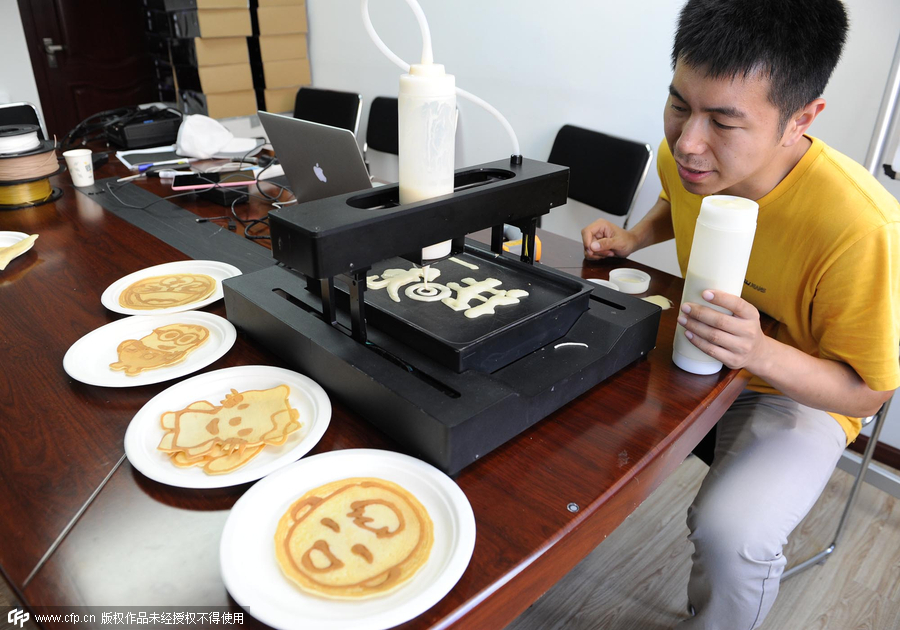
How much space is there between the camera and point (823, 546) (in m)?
1.61

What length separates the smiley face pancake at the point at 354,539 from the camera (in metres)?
0.56

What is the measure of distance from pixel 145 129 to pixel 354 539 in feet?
7.39

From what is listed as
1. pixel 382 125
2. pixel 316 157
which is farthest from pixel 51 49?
pixel 316 157

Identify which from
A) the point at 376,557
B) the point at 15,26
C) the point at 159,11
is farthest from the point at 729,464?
the point at 15,26

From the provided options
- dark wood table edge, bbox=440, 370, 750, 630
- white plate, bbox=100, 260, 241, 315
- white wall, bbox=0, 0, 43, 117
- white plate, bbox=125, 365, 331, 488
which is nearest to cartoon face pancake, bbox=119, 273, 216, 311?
white plate, bbox=100, 260, 241, 315

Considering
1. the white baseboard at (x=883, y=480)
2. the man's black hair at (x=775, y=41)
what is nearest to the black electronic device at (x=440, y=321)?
the man's black hair at (x=775, y=41)

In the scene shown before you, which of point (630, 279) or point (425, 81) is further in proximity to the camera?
point (630, 279)

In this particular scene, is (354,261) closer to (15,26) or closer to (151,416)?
(151,416)

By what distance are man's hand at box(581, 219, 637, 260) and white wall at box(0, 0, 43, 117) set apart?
3783 mm

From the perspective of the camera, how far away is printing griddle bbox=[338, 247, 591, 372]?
756 mm

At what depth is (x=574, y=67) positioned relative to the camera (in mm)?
2387

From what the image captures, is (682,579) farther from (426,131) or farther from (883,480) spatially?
(426,131)

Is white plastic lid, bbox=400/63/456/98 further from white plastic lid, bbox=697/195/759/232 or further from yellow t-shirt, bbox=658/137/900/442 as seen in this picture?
yellow t-shirt, bbox=658/137/900/442

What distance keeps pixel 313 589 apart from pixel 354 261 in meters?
0.35
